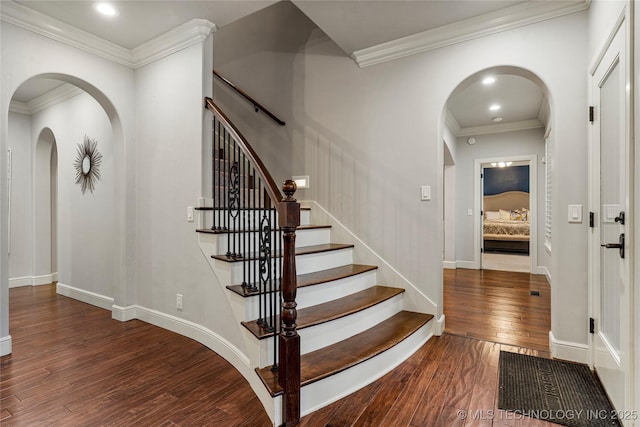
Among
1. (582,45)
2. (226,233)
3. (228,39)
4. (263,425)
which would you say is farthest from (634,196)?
(228,39)

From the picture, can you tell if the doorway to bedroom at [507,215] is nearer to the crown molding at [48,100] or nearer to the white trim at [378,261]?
the white trim at [378,261]

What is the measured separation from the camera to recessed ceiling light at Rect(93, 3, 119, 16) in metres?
2.54

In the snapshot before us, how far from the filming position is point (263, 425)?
1650mm

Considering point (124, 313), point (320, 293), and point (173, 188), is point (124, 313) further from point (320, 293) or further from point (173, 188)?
point (320, 293)

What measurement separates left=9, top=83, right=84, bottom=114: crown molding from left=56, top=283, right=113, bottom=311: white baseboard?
2.55 meters

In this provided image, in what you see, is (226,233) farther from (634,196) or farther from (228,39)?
(228,39)

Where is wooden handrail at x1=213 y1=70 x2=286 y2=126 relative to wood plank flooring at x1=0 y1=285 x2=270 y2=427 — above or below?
above

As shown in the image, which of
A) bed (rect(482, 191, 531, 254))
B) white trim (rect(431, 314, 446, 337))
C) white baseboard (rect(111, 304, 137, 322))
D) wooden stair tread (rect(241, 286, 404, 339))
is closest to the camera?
wooden stair tread (rect(241, 286, 404, 339))

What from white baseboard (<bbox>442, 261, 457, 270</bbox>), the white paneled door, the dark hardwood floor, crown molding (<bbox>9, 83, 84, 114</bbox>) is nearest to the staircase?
the dark hardwood floor

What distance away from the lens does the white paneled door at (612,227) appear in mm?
1549

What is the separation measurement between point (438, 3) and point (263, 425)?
3107mm

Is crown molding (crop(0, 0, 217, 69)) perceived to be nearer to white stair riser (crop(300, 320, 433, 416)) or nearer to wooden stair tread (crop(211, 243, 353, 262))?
wooden stair tread (crop(211, 243, 353, 262))

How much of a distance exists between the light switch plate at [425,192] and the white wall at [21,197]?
5.64 metres

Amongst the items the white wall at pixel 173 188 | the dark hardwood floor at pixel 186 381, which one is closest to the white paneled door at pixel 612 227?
the dark hardwood floor at pixel 186 381
